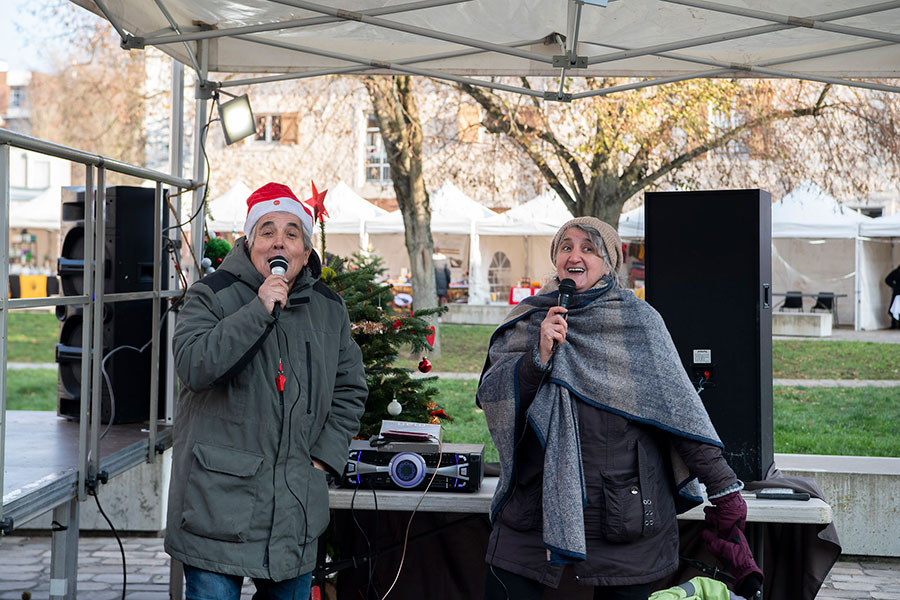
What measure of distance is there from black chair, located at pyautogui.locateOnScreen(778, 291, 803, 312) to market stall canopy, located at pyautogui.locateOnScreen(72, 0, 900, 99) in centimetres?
1685

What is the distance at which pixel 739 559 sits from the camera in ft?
9.93

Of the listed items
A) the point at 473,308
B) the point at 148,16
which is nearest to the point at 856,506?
the point at 148,16

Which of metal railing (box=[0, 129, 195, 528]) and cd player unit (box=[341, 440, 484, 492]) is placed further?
cd player unit (box=[341, 440, 484, 492])

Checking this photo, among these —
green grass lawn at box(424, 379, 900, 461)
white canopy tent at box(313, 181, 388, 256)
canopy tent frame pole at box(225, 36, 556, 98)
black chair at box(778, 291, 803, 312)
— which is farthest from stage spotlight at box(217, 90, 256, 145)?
black chair at box(778, 291, 803, 312)

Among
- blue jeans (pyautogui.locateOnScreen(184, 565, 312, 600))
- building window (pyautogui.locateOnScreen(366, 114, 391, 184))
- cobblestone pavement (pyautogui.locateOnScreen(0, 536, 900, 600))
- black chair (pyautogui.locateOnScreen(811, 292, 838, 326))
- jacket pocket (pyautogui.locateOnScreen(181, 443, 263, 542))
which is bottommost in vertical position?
cobblestone pavement (pyautogui.locateOnScreen(0, 536, 900, 600))

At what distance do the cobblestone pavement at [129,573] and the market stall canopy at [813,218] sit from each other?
13.9 metres

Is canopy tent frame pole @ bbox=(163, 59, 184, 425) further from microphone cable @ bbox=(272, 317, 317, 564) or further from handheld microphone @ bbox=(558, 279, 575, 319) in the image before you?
handheld microphone @ bbox=(558, 279, 575, 319)

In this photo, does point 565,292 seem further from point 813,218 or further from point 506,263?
point 506,263

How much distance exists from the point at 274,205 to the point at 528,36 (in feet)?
7.33

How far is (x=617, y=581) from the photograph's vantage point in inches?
115

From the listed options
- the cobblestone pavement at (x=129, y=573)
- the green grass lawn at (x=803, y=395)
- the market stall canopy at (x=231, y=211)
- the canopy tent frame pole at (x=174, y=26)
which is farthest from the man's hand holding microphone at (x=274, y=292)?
the market stall canopy at (x=231, y=211)

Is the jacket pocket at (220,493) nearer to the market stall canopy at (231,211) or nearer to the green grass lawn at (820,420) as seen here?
the green grass lawn at (820,420)

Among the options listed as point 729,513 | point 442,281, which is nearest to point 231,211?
point 442,281

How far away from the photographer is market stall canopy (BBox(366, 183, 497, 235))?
20.3 meters
